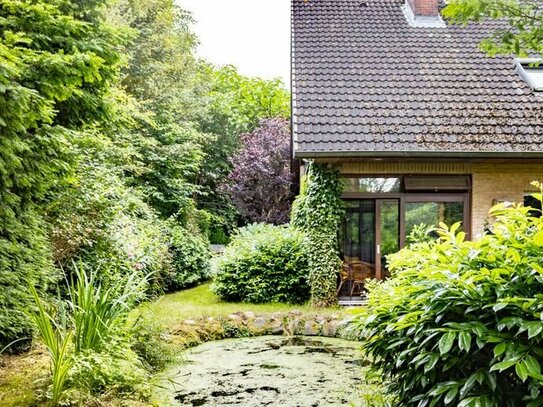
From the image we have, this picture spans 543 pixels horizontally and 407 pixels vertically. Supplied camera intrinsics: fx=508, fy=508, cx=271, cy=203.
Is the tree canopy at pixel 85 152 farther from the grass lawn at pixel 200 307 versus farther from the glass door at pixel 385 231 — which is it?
the glass door at pixel 385 231

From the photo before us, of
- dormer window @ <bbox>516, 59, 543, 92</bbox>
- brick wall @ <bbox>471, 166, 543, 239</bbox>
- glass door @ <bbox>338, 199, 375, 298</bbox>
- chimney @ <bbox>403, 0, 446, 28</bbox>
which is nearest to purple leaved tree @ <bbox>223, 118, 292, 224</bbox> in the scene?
chimney @ <bbox>403, 0, 446, 28</bbox>

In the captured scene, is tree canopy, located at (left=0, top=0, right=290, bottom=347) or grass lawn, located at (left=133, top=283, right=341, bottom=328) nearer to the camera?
A: tree canopy, located at (left=0, top=0, right=290, bottom=347)

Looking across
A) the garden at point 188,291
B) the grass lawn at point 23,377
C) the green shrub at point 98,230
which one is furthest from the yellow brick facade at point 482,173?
the grass lawn at point 23,377

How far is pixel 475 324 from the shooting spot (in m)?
2.27

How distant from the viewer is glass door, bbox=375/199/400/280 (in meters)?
10.0

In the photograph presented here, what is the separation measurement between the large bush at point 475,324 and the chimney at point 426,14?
1090cm

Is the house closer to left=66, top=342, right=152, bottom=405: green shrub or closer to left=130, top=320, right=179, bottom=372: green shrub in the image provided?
left=130, top=320, right=179, bottom=372: green shrub

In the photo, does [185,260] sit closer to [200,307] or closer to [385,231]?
[200,307]

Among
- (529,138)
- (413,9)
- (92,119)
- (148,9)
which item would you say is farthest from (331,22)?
(92,119)

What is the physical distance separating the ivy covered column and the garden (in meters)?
0.03

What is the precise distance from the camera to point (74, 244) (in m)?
6.98

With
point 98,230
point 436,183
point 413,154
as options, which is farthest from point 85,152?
point 436,183

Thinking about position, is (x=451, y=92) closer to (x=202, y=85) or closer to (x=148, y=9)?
(x=148, y=9)

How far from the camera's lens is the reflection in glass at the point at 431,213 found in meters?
10.1
